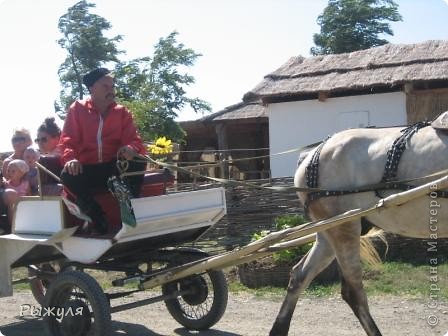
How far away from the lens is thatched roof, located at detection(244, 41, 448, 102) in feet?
40.3

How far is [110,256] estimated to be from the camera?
5.39 m

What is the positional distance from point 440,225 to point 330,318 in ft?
5.77

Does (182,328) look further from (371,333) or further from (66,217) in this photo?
(371,333)

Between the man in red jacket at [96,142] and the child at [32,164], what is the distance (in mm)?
1075

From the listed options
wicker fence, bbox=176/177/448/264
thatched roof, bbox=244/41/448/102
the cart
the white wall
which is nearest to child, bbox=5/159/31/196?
the cart

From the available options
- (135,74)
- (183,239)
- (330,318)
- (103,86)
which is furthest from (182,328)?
(135,74)

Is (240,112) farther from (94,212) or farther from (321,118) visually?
(94,212)

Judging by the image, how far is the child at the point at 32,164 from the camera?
6.34m

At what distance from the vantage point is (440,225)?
4.58 meters

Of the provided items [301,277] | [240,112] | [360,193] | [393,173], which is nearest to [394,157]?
[393,173]

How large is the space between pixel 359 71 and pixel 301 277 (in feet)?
28.6

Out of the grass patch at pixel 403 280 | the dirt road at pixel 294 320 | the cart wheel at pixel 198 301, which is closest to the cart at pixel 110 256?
the cart wheel at pixel 198 301

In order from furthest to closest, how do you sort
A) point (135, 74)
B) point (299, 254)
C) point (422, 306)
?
1. point (135, 74)
2. point (299, 254)
3. point (422, 306)

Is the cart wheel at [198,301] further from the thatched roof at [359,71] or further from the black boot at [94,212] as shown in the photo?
the thatched roof at [359,71]
